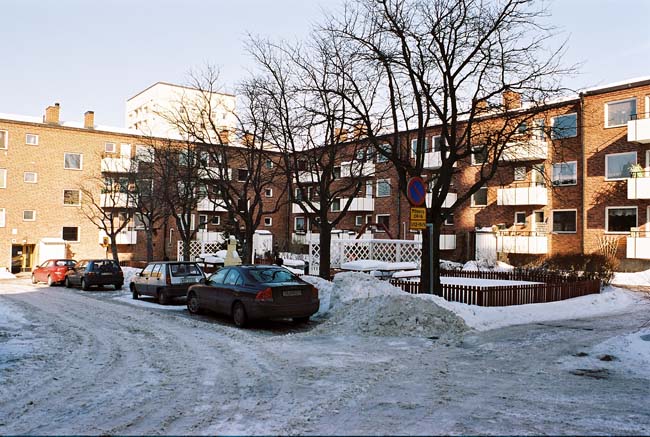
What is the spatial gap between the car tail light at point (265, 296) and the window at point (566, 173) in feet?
80.1

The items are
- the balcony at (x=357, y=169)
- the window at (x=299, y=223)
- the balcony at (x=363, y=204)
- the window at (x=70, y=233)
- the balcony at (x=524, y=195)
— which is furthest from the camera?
the window at (x=299, y=223)

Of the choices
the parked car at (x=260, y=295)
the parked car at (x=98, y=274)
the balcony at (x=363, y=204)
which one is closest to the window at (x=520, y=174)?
the balcony at (x=363, y=204)

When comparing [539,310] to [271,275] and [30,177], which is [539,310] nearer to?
[271,275]

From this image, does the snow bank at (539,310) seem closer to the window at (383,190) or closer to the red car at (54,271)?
the red car at (54,271)

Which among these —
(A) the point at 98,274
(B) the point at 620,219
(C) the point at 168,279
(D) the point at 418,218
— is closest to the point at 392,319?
(D) the point at 418,218

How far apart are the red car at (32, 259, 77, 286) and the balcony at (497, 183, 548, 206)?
25.2 m

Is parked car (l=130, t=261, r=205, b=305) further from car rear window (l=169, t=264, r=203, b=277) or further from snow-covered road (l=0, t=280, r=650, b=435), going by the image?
snow-covered road (l=0, t=280, r=650, b=435)

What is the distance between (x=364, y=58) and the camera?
597 inches

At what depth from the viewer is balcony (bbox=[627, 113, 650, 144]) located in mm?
27438

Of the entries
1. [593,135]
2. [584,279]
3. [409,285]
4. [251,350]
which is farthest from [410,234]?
[251,350]

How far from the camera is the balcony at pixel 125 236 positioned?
141ft

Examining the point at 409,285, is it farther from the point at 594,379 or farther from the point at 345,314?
the point at 594,379

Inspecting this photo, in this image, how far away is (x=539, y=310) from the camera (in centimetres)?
1520

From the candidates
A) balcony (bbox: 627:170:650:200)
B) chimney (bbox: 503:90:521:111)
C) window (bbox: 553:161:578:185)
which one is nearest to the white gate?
window (bbox: 553:161:578:185)
